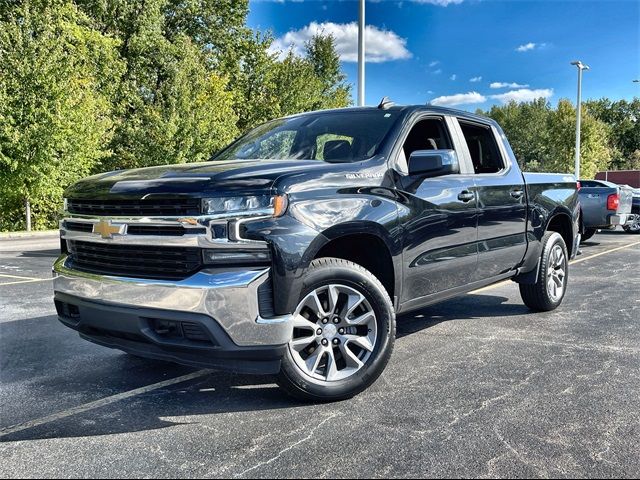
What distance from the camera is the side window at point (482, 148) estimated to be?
521cm

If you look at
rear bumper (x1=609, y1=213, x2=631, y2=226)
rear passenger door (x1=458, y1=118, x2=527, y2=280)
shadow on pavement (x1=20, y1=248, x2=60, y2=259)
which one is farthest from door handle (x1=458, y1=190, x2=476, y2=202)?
shadow on pavement (x1=20, y1=248, x2=60, y2=259)

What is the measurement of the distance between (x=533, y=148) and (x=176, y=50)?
59398mm

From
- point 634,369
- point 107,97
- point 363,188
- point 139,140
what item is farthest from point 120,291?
point 107,97

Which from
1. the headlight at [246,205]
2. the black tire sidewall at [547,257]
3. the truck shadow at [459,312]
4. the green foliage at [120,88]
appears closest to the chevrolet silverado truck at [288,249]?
the headlight at [246,205]

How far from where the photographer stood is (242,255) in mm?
3158

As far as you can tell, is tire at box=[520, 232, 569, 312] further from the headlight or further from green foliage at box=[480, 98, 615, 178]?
green foliage at box=[480, 98, 615, 178]

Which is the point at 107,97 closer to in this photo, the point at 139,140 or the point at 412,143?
the point at 139,140

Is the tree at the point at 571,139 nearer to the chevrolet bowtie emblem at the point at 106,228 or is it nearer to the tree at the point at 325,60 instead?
the tree at the point at 325,60

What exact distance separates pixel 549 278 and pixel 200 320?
169 inches

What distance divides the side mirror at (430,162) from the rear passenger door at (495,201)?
83 cm

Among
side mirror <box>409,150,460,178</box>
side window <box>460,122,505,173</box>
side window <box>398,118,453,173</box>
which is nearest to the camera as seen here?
side mirror <box>409,150,460,178</box>

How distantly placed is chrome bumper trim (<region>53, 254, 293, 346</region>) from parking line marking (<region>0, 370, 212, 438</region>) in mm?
775

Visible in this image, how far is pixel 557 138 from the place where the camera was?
171ft

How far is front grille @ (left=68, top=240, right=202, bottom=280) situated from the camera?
3.19 meters
